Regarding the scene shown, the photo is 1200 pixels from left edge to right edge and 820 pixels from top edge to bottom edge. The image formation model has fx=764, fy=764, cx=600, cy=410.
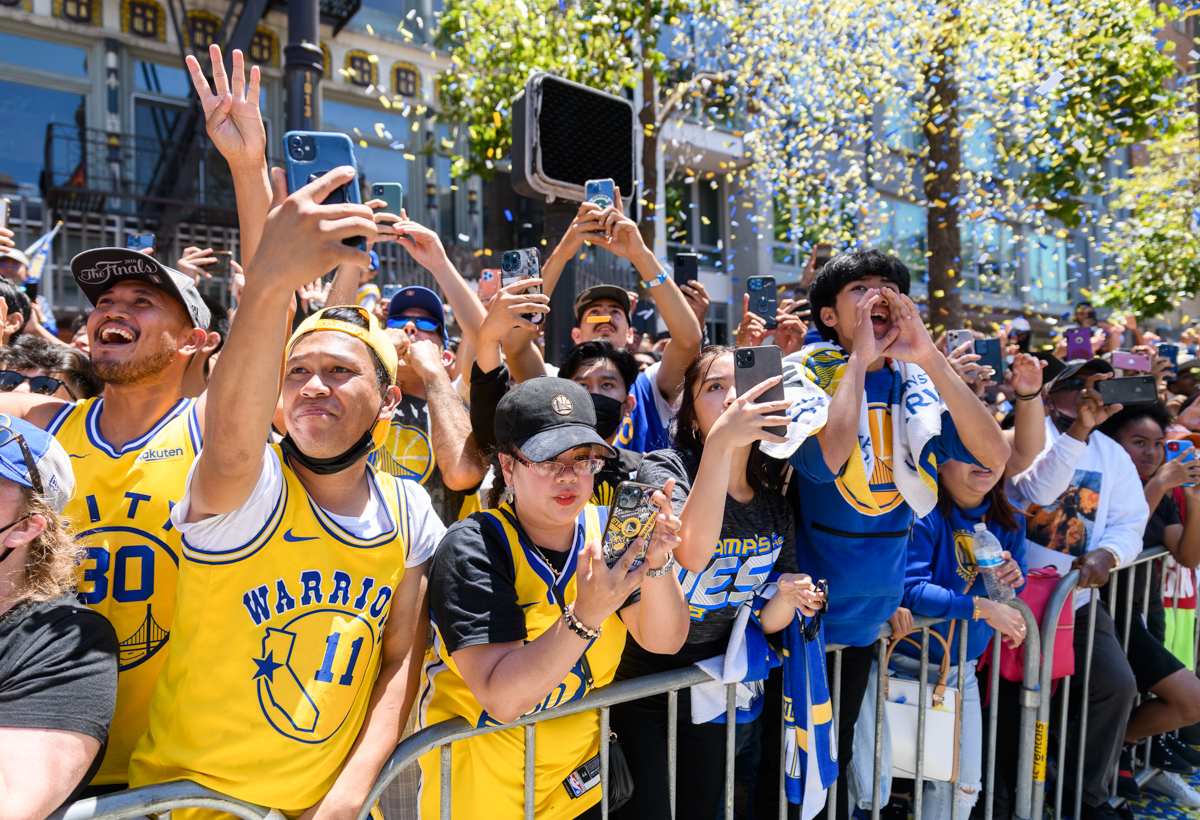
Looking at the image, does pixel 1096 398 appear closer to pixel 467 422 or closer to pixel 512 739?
pixel 467 422

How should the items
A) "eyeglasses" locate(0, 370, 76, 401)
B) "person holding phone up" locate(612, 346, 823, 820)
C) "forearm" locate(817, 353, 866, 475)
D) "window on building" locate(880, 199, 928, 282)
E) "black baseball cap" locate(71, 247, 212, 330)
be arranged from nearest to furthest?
1. "black baseball cap" locate(71, 247, 212, 330)
2. "person holding phone up" locate(612, 346, 823, 820)
3. "forearm" locate(817, 353, 866, 475)
4. "eyeglasses" locate(0, 370, 76, 401)
5. "window on building" locate(880, 199, 928, 282)

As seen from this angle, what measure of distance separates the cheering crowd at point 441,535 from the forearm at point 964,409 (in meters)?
0.01

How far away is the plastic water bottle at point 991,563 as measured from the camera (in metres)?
2.96

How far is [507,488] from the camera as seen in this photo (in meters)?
2.33

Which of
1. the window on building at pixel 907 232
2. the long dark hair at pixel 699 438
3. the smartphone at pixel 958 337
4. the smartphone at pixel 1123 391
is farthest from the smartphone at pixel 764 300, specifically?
the window on building at pixel 907 232

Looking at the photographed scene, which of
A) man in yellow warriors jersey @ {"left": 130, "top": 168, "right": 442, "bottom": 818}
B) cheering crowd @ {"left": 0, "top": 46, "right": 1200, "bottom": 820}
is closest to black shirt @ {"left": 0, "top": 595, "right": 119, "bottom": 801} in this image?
cheering crowd @ {"left": 0, "top": 46, "right": 1200, "bottom": 820}

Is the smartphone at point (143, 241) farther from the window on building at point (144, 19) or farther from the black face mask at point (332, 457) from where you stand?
the window on building at point (144, 19)

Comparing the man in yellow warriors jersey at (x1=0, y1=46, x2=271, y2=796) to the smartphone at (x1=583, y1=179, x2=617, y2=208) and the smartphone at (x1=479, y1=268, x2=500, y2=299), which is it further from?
the smartphone at (x1=583, y1=179, x2=617, y2=208)

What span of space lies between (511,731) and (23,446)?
1315mm

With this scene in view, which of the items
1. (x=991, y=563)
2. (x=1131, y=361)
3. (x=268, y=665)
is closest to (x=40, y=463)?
(x=268, y=665)

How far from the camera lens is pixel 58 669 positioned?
5.18ft

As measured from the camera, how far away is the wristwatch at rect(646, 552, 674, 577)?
1873 mm

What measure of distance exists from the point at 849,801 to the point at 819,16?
914 cm

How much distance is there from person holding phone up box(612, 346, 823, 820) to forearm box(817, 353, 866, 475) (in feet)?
0.70
